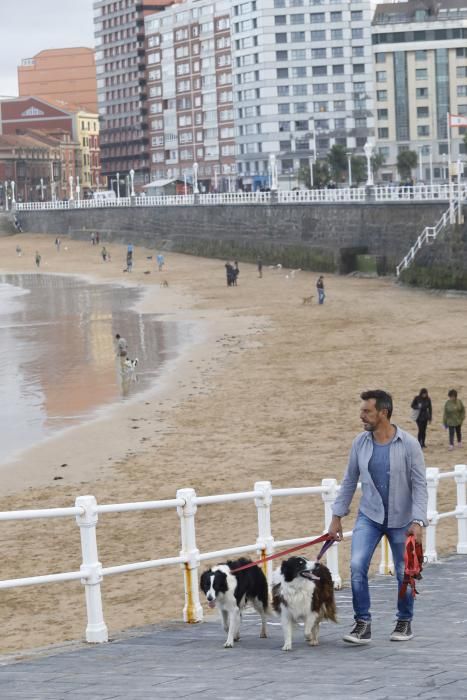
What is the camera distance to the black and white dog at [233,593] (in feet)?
27.2

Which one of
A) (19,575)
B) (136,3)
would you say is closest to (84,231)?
(136,3)

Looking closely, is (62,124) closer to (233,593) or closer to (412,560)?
(233,593)

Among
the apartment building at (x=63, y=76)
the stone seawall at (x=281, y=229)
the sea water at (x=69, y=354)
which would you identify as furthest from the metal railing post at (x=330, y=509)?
the apartment building at (x=63, y=76)

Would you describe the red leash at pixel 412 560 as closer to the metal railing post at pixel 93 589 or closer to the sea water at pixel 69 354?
the metal railing post at pixel 93 589

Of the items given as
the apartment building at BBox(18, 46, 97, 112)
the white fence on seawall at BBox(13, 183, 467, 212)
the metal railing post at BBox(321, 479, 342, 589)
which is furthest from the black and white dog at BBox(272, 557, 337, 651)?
the apartment building at BBox(18, 46, 97, 112)

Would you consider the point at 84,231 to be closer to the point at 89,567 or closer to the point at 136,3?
the point at 136,3

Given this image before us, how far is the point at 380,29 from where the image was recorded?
127812mm

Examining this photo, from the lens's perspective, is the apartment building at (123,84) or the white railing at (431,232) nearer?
the white railing at (431,232)

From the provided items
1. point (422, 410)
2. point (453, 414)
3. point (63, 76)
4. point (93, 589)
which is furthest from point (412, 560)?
point (63, 76)

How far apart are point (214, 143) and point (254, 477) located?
119m

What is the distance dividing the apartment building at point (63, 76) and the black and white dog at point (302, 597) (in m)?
173

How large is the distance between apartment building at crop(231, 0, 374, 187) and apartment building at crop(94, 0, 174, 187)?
21.4m

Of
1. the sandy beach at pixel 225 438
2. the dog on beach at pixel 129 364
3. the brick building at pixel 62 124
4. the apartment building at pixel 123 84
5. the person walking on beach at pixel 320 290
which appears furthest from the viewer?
the brick building at pixel 62 124

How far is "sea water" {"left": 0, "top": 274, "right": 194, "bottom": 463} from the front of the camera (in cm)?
2989
